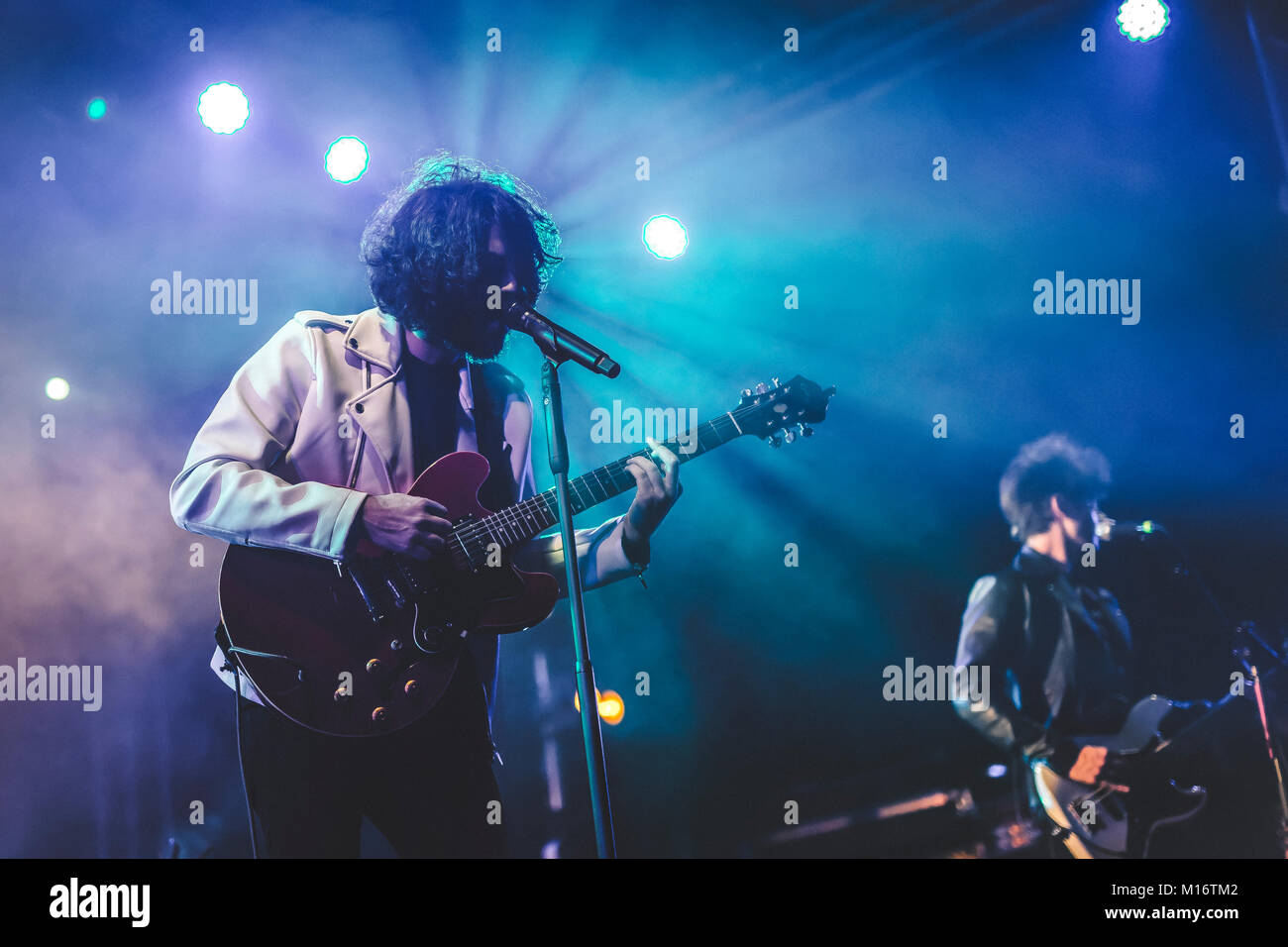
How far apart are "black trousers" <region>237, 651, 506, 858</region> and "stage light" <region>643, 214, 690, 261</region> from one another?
1468 mm

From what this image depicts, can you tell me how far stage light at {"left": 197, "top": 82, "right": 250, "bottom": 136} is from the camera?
288cm

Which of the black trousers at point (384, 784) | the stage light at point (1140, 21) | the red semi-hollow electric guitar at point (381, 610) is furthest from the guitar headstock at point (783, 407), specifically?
the stage light at point (1140, 21)

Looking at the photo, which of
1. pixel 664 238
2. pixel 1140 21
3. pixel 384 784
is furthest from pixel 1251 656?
pixel 384 784

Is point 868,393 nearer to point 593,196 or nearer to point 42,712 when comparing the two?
point 593,196

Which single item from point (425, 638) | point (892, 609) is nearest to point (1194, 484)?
point (892, 609)

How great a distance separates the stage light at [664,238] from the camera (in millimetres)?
3006

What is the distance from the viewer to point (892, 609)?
2.92 meters

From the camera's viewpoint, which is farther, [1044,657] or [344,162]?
[344,162]

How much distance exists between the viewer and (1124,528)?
297cm

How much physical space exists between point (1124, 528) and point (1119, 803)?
86cm

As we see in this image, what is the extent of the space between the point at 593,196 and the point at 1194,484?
2.22 m

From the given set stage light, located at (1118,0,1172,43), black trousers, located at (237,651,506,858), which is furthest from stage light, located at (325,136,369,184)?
stage light, located at (1118,0,1172,43)

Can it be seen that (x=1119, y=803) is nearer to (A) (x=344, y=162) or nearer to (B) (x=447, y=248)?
(B) (x=447, y=248)
